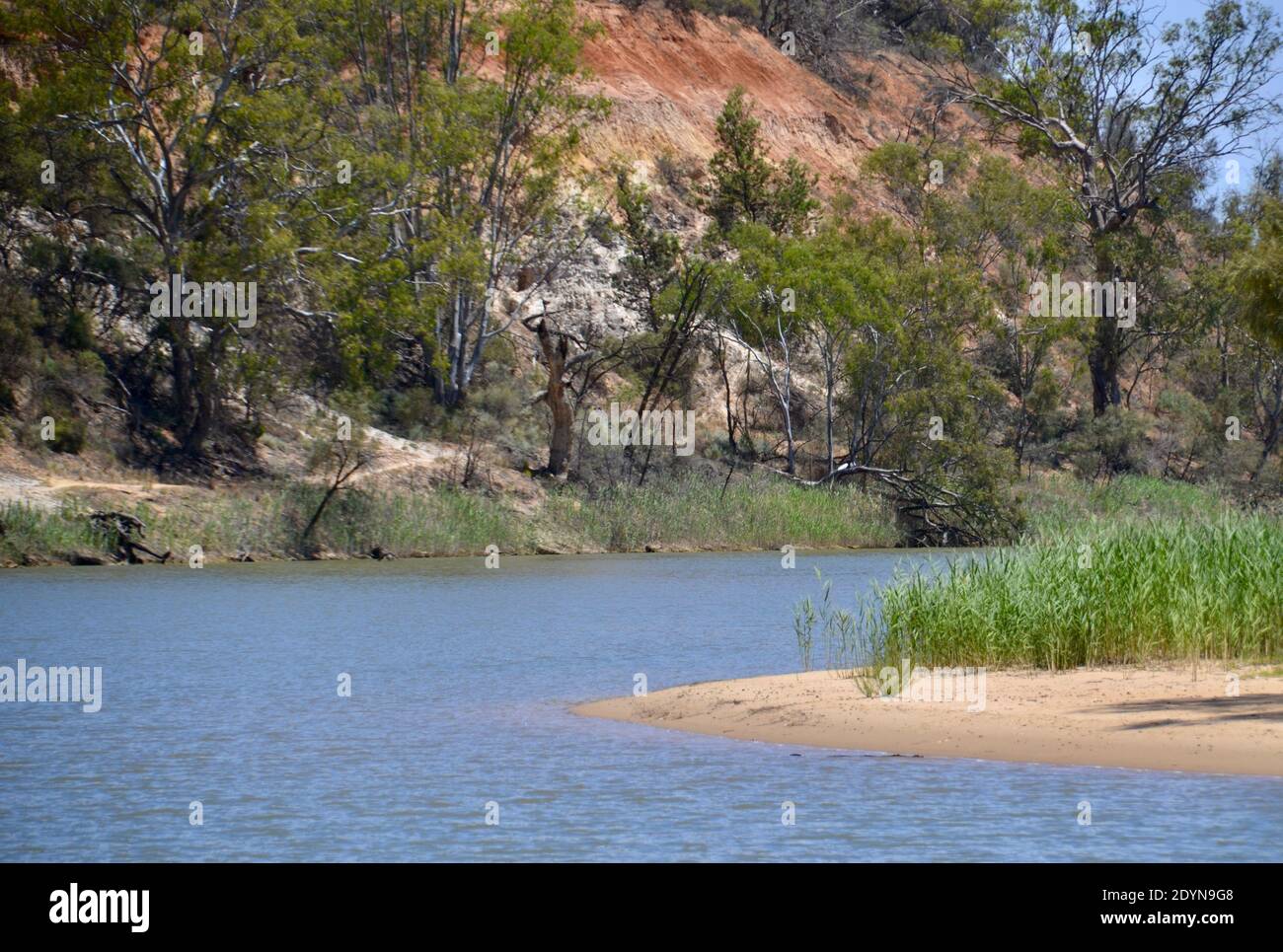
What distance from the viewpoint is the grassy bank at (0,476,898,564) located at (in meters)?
32.5

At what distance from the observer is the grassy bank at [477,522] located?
107ft

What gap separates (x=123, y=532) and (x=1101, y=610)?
22567mm

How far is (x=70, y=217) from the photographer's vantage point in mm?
40125

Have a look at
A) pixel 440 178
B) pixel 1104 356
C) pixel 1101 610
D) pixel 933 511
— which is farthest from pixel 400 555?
pixel 1104 356

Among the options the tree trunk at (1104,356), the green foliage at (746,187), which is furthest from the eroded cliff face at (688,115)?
the tree trunk at (1104,356)

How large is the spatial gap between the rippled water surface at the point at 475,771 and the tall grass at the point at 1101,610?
8.94 ft

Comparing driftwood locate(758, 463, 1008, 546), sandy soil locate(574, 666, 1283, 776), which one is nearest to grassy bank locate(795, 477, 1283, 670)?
sandy soil locate(574, 666, 1283, 776)

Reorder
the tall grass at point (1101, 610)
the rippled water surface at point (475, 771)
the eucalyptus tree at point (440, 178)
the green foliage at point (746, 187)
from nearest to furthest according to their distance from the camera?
the rippled water surface at point (475, 771), the tall grass at point (1101, 610), the eucalyptus tree at point (440, 178), the green foliage at point (746, 187)

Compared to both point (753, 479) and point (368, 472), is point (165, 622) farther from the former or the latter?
point (753, 479)

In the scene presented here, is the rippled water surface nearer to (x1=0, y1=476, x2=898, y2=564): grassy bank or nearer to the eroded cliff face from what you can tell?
(x1=0, y1=476, x2=898, y2=564): grassy bank

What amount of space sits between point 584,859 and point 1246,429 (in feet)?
183

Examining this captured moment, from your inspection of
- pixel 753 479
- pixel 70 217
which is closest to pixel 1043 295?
pixel 753 479

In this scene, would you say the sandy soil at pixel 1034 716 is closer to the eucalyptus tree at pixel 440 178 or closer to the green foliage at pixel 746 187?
the eucalyptus tree at pixel 440 178

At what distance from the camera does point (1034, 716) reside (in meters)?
13.3
